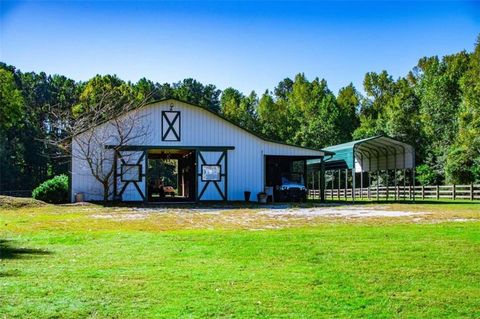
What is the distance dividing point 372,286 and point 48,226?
10232 mm

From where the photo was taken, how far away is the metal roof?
3047cm

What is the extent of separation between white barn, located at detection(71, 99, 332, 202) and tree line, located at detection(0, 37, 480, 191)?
6265 mm

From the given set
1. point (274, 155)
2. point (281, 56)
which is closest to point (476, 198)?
point (274, 155)

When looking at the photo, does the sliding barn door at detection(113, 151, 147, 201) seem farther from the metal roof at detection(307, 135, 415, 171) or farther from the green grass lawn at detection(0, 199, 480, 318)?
the green grass lawn at detection(0, 199, 480, 318)

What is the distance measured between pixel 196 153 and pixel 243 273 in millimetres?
22170

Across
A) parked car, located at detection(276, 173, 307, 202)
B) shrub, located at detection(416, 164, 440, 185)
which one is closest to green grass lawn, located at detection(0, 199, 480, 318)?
parked car, located at detection(276, 173, 307, 202)

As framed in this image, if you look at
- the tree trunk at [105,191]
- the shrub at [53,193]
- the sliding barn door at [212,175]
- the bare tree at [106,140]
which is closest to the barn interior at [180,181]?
the sliding barn door at [212,175]

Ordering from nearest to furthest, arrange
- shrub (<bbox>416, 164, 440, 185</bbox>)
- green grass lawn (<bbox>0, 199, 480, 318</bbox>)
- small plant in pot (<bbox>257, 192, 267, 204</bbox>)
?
green grass lawn (<bbox>0, 199, 480, 318</bbox>) < small plant in pot (<bbox>257, 192, 267, 204</bbox>) < shrub (<bbox>416, 164, 440, 185</bbox>)

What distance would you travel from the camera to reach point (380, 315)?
5719 millimetres

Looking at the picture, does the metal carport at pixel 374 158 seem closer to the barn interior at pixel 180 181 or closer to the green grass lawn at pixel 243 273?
the barn interior at pixel 180 181

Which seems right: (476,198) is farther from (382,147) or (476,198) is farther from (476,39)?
(476,39)

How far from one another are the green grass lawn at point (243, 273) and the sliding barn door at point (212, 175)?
16.6 metres

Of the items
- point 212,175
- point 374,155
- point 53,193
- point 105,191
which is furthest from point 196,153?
point 374,155

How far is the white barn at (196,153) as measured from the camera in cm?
2861
